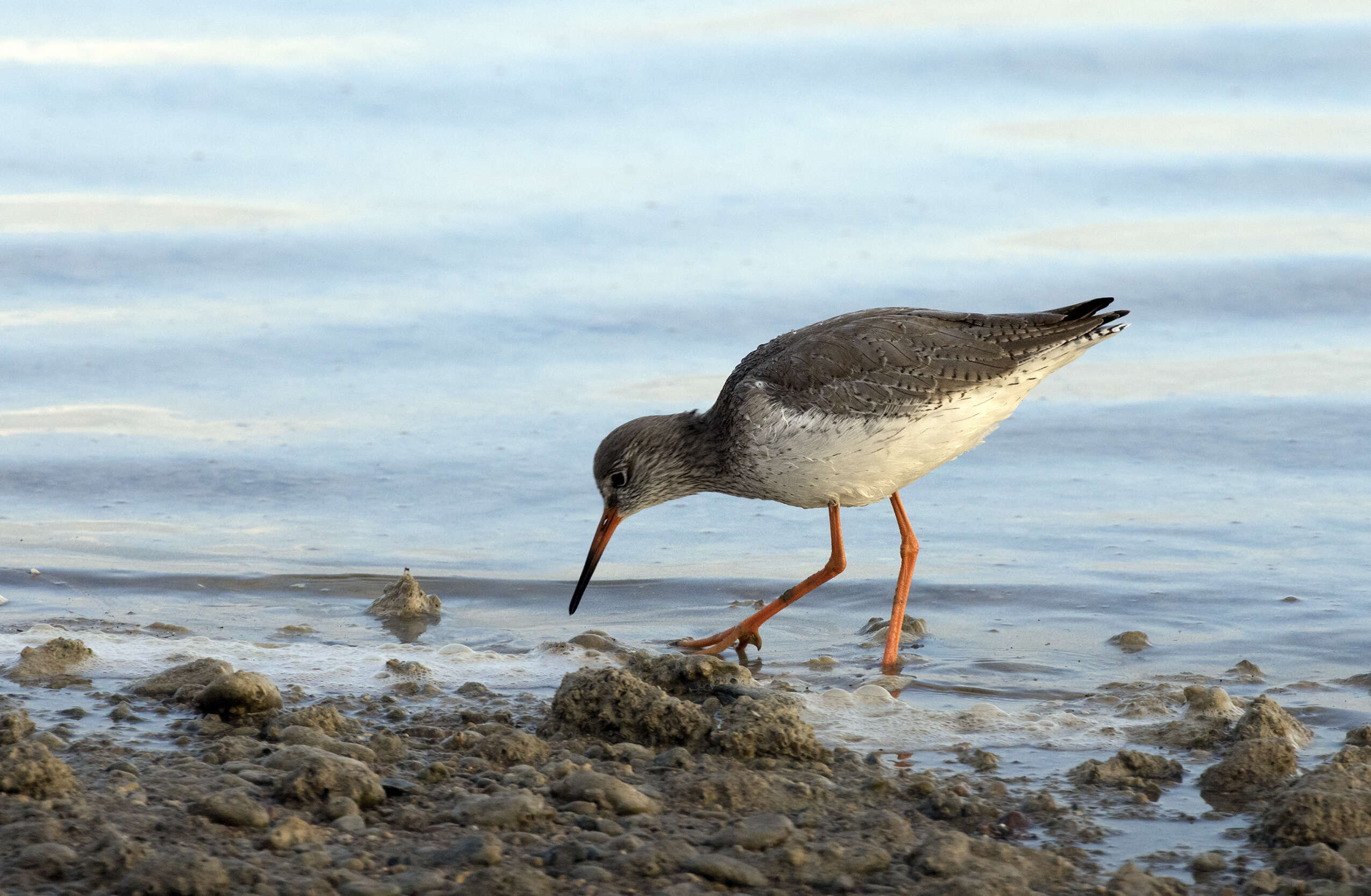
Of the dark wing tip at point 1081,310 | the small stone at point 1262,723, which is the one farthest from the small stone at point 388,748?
the dark wing tip at point 1081,310

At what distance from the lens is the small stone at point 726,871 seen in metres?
3.79

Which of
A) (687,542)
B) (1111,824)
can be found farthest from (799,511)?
(1111,824)

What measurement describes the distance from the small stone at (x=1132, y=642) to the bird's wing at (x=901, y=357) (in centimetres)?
120

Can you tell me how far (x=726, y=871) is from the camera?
3.80 m

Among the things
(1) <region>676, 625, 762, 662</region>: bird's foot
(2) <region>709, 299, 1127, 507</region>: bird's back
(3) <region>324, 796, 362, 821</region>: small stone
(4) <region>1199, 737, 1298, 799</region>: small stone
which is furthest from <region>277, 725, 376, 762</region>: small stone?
(2) <region>709, 299, 1127, 507</region>: bird's back

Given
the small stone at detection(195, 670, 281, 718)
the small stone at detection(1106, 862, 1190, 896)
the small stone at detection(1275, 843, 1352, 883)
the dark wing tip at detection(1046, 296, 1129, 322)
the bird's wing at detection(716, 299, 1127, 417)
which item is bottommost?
the small stone at detection(1106, 862, 1190, 896)

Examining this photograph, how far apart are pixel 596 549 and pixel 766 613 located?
87 cm

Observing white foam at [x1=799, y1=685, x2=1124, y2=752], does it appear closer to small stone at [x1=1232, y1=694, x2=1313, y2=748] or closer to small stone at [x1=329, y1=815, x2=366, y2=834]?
small stone at [x1=1232, y1=694, x2=1313, y2=748]

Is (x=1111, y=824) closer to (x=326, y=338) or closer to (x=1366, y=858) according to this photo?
(x=1366, y=858)

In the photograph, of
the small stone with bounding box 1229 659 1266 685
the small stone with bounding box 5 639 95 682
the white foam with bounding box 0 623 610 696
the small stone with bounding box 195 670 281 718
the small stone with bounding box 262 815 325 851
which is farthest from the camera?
the small stone with bounding box 1229 659 1266 685

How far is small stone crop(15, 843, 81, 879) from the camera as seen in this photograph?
369cm

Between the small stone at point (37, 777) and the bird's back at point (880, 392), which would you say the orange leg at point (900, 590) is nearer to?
the bird's back at point (880, 392)

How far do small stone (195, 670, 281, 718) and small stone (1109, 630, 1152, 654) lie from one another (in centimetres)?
344

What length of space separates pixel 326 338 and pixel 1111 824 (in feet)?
24.3
